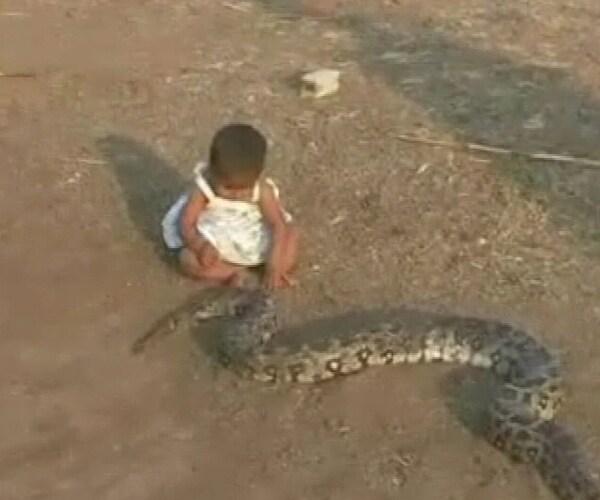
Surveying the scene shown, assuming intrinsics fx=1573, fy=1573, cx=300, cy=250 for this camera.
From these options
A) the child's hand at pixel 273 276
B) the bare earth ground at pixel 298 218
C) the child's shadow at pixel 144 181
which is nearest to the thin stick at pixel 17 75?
the bare earth ground at pixel 298 218

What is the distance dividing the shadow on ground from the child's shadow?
1.30 metres

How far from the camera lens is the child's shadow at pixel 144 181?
7.05 meters

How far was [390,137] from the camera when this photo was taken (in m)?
7.87

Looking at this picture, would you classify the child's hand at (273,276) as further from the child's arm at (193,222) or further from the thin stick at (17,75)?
the thin stick at (17,75)

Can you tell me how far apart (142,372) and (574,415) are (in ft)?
5.27

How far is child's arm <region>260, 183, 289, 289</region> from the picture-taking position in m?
6.48

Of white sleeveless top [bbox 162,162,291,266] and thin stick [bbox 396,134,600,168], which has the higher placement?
white sleeveless top [bbox 162,162,291,266]

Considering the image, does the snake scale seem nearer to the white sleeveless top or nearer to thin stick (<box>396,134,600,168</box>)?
the white sleeveless top

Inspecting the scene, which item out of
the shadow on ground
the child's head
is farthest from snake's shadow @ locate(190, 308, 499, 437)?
the shadow on ground

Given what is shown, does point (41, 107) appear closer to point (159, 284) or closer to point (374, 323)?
point (159, 284)

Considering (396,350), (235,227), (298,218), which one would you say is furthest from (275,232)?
(396,350)

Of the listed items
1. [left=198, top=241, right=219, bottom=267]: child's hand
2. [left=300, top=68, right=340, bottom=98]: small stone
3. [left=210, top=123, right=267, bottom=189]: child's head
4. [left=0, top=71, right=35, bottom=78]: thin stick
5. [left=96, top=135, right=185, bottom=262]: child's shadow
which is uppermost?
[left=210, top=123, right=267, bottom=189]: child's head

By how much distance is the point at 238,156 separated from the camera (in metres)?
6.33

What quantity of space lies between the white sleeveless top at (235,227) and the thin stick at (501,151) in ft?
4.72
